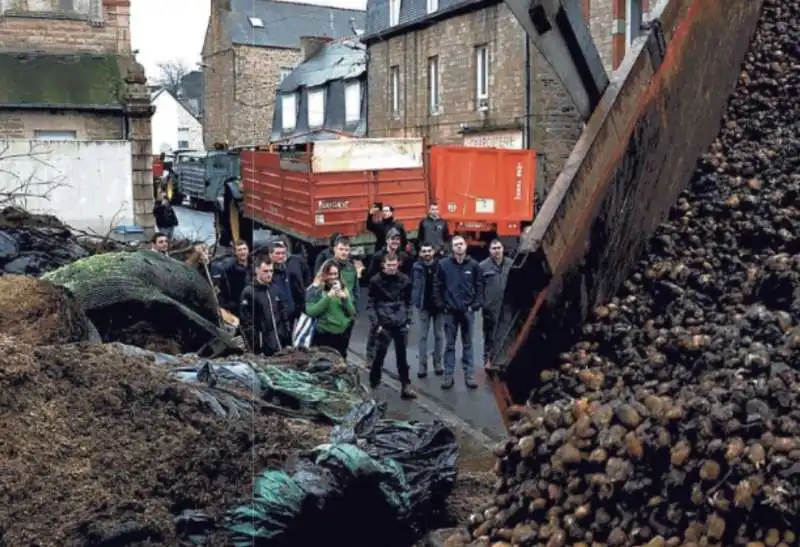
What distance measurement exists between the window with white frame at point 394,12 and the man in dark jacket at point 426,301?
18.3m

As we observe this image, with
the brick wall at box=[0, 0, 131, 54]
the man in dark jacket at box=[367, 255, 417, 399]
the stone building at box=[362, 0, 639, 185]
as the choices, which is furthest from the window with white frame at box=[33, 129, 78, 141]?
the man in dark jacket at box=[367, 255, 417, 399]

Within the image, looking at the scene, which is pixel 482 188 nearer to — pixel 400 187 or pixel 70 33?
pixel 400 187

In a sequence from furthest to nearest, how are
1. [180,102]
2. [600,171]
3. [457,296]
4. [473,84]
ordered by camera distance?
[180,102], [473,84], [457,296], [600,171]

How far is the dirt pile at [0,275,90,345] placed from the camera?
716 cm

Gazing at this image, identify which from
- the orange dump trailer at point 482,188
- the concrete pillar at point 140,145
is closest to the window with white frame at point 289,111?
the concrete pillar at point 140,145

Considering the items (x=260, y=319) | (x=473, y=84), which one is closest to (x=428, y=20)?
(x=473, y=84)

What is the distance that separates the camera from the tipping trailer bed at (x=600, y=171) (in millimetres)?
3680

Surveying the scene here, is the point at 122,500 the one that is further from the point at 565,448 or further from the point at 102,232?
the point at 102,232

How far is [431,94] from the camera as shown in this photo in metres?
25.6

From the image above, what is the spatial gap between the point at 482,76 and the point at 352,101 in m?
9.11

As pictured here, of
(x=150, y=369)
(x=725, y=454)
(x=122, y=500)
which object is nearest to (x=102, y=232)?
(x=150, y=369)

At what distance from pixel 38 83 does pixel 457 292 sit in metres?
12.2

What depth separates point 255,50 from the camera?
4488cm

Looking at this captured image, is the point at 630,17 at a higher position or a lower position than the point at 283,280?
higher
